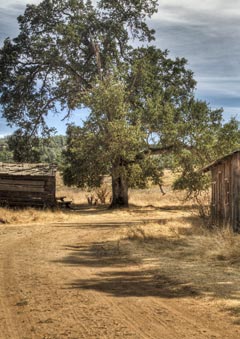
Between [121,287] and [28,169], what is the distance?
21570 mm

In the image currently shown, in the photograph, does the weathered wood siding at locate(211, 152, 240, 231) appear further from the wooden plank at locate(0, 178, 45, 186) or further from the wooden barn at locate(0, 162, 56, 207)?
the wooden plank at locate(0, 178, 45, 186)

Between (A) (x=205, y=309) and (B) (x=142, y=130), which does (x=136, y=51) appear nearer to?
(B) (x=142, y=130)

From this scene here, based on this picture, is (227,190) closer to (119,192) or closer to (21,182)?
(21,182)

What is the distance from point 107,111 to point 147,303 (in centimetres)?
2189

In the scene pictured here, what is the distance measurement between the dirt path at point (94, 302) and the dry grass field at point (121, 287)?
13 millimetres

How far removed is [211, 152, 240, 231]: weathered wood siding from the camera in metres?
16.1

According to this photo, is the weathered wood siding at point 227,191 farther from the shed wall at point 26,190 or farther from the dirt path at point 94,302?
the shed wall at point 26,190

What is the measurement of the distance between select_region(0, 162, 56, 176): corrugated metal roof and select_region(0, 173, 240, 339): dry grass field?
1297 cm

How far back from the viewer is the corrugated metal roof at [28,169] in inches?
1114

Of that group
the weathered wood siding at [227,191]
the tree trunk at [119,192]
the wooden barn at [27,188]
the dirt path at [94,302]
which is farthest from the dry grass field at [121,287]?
the tree trunk at [119,192]

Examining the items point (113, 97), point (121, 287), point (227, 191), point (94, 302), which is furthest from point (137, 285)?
point (113, 97)

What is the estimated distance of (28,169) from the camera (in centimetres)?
2894

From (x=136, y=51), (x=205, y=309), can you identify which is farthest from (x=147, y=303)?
(x=136, y=51)

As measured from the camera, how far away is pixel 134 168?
3006 centimetres
